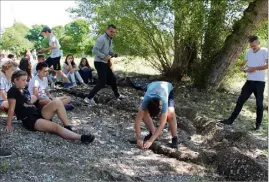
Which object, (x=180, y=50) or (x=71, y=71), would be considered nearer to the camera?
(x=71, y=71)

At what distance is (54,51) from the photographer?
9.59m

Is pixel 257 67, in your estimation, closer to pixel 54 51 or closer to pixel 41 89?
pixel 41 89

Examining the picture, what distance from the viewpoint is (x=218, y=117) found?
7.66 metres

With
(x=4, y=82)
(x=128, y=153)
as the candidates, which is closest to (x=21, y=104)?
(x=4, y=82)

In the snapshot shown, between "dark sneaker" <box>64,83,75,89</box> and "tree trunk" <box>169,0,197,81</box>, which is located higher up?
"tree trunk" <box>169,0,197,81</box>

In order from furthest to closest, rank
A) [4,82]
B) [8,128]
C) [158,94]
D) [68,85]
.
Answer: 1. [68,85]
2. [4,82]
3. [8,128]
4. [158,94]

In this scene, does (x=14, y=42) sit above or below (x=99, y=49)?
above

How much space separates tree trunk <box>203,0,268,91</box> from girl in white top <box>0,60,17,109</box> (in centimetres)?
557

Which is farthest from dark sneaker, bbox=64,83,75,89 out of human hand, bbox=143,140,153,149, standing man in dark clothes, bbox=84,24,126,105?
human hand, bbox=143,140,153,149

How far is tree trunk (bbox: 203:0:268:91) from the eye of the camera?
29.2 ft

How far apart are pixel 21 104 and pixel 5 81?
839 millimetres

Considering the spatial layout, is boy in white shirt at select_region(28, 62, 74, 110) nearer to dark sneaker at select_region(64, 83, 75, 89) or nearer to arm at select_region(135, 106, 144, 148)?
arm at select_region(135, 106, 144, 148)

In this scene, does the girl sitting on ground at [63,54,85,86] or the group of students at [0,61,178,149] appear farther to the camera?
the girl sitting on ground at [63,54,85,86]

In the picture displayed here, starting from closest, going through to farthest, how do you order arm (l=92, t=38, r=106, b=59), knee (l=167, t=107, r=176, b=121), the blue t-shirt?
1. the blue t-shirt
2. knee (l=167, t=107, r=176, b=121)
3. arm (l=92, t=38, r=106, b=59)
